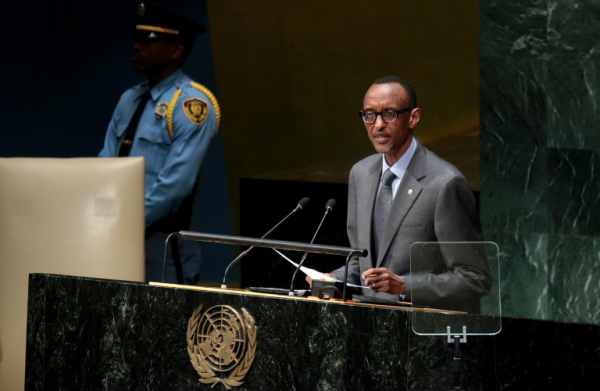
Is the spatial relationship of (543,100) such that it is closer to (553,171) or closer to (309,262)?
(553,171)

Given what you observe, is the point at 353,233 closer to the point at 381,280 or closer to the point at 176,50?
the point at 381,280

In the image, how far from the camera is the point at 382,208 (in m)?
3.59

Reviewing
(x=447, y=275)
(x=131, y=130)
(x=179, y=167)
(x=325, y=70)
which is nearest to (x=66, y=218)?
(x=179, y=167)

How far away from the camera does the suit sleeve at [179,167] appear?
488 cm

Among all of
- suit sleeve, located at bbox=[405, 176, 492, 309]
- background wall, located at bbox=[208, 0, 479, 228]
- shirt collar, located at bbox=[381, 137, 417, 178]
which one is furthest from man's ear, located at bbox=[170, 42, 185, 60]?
suit sleeve, located at bbox=[405, 176, 492, 309]

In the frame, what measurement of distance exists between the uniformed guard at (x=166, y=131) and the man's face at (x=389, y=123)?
5.31 ft

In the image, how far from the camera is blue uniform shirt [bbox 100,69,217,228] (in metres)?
4.90

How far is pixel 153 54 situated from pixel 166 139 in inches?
19.3

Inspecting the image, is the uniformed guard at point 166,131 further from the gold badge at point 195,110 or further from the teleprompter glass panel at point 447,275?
the teleprompter glass panel at point 447,275

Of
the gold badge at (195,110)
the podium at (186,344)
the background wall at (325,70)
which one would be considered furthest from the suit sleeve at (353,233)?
the background wall at (325,70)

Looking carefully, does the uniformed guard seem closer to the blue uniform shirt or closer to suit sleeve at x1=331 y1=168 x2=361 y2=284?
the blue uniform shirt

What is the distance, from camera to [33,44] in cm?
685

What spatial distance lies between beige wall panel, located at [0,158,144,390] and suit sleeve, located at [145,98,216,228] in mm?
774

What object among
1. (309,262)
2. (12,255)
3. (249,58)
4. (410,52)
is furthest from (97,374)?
(249,58)
